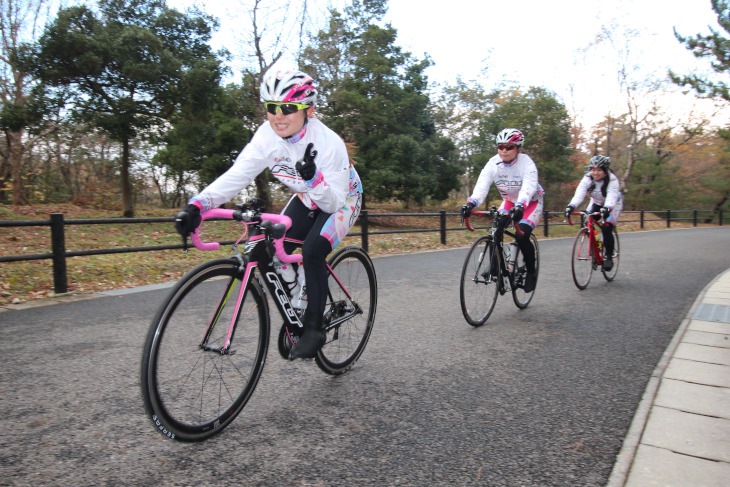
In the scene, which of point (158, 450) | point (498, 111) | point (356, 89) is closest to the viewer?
point (158, 450)

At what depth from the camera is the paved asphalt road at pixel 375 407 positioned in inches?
86.2

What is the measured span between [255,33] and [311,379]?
786 inches

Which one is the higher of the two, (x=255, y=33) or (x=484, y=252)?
(x=255, y=33)

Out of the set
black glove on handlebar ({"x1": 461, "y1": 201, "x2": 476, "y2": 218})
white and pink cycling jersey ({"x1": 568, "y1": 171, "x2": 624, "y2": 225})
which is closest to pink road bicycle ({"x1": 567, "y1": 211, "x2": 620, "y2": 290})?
white and pink cycling jersey ({"x1": 568, "y1": 171, "x2": 624, "y2": 225})

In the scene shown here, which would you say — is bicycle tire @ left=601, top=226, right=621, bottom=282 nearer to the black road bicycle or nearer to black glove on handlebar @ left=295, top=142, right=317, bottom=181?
the black road bicycle

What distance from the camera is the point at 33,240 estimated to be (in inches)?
583

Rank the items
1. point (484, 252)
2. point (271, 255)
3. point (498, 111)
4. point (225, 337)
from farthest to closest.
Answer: point (498, 111), point (484, 252), point (271, 255), point (225, 337)

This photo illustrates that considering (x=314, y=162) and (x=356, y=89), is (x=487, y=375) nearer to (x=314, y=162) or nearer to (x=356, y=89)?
(x=314, y=162)

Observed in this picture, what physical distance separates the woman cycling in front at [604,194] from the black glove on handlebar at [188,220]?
21.5 feet

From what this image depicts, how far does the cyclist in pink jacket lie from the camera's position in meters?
2.82

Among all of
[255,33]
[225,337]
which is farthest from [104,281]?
[255,33]

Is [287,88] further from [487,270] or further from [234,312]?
[487,270]

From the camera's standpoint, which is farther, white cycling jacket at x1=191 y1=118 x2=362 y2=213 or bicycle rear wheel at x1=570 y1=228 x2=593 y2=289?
bicycle rear wheel at x1=570 y1=228 x2=593 y2=289

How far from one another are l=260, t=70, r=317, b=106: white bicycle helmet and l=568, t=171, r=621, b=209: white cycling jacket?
18.6 ft
